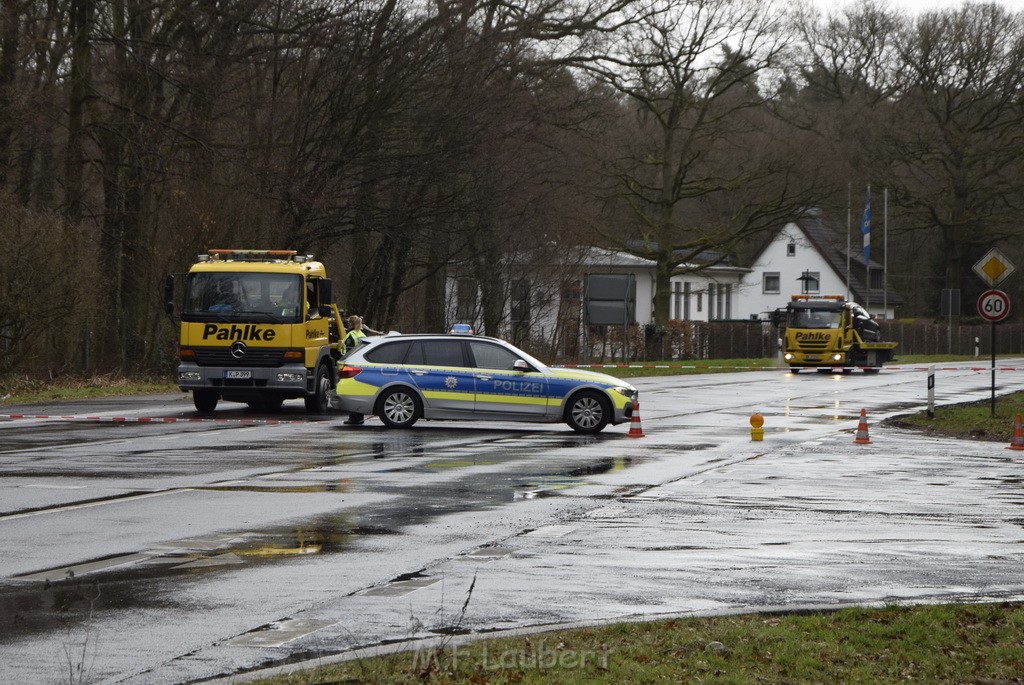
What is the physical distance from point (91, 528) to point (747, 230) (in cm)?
5192

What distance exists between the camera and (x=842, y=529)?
40.9 ft

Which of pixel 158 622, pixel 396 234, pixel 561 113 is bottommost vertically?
pixel 158 622

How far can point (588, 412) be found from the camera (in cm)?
2369

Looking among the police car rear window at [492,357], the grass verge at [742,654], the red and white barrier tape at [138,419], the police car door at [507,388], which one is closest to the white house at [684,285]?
the red and white barrier tape at [138,419]

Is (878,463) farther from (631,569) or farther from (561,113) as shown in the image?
(561,113)

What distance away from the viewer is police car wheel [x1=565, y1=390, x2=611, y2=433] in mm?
23609

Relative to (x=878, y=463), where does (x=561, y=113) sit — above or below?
above

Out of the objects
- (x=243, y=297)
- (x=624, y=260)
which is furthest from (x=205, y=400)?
(x=624, y=260)

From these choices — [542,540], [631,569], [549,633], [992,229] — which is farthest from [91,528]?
[992,229]

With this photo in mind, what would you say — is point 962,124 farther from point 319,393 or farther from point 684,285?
point 319,393

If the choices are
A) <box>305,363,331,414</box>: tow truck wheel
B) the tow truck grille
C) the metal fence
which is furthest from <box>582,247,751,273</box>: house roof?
the tow truck grille

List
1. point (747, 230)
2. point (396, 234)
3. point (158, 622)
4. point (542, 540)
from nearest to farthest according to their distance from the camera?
point (158, 622) → point (542, 540) → point (396, 234) → point (747, 230)

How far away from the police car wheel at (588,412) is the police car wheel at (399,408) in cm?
247

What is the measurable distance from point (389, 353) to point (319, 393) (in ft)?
13.4
